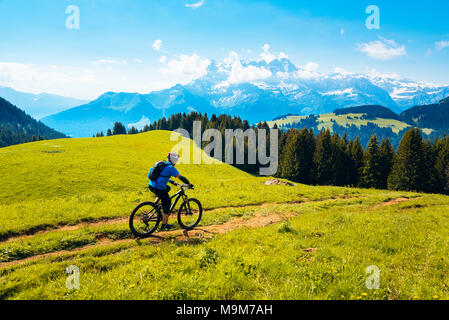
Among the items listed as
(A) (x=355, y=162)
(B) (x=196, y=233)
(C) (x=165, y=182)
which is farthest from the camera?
(A) (x=355, y=162)

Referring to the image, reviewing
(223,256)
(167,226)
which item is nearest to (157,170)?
(167,226)

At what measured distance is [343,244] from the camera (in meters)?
9.03

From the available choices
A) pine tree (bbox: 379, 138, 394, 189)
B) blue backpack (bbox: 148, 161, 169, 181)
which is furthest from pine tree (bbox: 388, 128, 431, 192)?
blue backpack (bbox: 148, 161, 169, 181)

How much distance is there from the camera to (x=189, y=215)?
1227 centimetres

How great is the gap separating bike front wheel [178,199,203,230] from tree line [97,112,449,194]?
63.5 meters

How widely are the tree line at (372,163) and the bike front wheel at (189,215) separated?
63.5 m

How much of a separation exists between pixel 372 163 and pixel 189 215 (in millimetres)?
67548

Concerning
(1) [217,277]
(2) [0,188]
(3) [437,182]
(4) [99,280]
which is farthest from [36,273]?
(3) [437,182]

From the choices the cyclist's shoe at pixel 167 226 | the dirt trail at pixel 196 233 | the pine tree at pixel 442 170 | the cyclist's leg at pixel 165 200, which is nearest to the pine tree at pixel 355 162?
the pine tree at pixel 442 170

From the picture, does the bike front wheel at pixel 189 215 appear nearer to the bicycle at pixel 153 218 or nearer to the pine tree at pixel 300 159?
the bicycle at pixel 153 218

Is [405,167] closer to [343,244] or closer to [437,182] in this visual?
[437,182]

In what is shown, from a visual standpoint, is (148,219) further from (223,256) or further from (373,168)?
(373,168)

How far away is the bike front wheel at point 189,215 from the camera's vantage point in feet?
38.3

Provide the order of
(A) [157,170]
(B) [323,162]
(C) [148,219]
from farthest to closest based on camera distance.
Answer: (B) [323,162] → (C) [148,219] → (A) [157,170]
